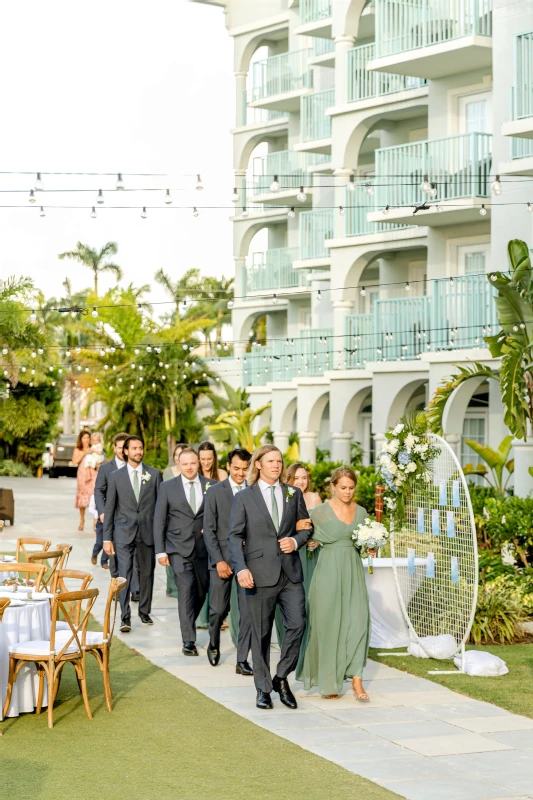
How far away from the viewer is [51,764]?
Result: 8594 mm

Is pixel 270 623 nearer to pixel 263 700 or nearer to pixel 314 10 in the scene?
pixel 263 700

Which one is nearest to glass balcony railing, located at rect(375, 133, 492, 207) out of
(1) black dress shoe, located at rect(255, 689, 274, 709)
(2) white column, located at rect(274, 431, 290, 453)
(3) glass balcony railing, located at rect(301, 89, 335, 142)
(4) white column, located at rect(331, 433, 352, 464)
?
(4) white column, located at rect(331, 433, 352, 464)

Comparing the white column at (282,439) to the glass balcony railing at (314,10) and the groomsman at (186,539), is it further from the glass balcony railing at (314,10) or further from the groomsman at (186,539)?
the groomsman at (186,539)

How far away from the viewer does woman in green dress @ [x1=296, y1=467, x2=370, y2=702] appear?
10.7 metres

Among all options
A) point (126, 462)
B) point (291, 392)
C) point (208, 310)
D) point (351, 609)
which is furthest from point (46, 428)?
point (351, 609)

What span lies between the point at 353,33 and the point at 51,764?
27.5 meters

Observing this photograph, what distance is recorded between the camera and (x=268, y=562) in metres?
10.3

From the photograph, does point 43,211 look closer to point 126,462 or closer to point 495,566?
point 126,462

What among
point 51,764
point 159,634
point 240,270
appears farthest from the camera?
point 240,270

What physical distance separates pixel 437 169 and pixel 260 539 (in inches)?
721

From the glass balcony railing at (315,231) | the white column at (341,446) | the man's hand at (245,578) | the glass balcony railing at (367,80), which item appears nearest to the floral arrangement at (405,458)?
the man's hand at (245,578)

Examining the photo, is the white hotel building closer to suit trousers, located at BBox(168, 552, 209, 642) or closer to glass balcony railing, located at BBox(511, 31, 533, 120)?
glass balcony railing, located at BBox(511, 31, 533, 120)

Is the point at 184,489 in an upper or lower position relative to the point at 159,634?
upper

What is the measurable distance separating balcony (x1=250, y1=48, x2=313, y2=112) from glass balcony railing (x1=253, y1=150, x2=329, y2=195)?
170cm
